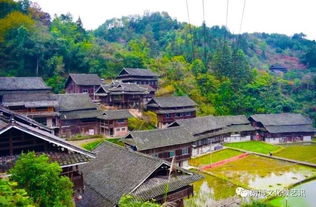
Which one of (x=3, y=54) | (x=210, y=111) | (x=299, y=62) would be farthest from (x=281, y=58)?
(x=3, y=54)

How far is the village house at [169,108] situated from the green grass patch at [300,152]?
1749 centimetres

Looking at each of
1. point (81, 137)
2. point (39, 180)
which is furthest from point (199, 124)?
point (39, 180)

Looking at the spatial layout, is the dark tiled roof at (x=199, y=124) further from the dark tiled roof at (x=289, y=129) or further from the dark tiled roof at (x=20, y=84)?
the dark tiled roof at (x=20, y=84)

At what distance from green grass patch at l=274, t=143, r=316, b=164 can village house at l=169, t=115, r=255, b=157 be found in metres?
8.37

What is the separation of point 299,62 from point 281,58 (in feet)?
40.0

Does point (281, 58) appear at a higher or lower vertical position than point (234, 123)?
higher

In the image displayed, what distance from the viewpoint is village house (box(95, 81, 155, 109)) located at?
48138 mm

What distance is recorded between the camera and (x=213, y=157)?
42.7 metres

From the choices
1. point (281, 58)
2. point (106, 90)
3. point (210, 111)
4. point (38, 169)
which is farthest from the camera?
point (281, 58)

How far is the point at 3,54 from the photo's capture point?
181ft

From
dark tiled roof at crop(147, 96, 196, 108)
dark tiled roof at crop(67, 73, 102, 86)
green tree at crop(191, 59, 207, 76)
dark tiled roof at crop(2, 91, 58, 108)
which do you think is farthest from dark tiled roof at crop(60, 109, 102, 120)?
green tree at crop(191, 59, 207, 76)

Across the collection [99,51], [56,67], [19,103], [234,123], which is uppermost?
[99,51]

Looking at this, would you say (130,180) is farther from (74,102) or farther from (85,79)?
(85,79)

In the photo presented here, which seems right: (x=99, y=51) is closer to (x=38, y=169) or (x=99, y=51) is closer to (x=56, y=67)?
(x=56, y=67)
